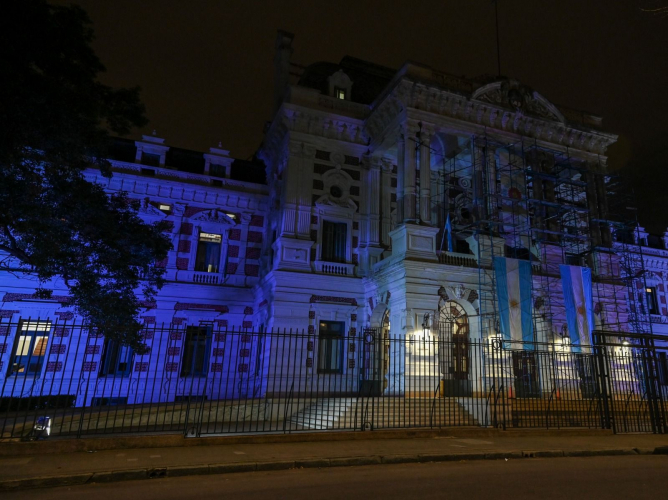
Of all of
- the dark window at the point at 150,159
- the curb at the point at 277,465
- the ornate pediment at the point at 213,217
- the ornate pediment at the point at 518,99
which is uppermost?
the ornate pediment at the point at 518,99

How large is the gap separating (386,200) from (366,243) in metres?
2.67

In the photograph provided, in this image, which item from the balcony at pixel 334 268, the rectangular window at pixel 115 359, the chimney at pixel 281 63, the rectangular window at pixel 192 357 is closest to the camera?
Answer: the rectangular window at pixel 115 359

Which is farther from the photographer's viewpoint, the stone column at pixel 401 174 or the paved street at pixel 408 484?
the stone column at pixel 401 174

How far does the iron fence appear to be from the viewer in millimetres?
12969

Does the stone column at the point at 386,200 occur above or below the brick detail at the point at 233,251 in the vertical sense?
above

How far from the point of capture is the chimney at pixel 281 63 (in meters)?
28.7

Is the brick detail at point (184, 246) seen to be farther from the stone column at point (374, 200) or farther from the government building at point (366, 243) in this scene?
the stone column at point (374, 200)

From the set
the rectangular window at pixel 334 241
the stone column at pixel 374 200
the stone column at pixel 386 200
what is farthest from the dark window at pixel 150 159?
the stone column at pixel 386 200

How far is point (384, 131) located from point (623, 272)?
17.9 meters

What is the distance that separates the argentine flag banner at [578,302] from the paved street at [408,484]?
12.8 metres

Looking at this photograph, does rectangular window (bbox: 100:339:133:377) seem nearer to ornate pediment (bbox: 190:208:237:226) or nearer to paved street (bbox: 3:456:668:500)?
ornate pediment (bbox: 190:208:237:226)

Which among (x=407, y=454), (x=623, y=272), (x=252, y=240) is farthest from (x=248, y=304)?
(x=623, y=272)

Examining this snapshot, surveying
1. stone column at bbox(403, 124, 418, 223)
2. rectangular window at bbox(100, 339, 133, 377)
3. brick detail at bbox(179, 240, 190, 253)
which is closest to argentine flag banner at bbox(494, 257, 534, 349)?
stone column at bbox(403, 124, 418, 223)

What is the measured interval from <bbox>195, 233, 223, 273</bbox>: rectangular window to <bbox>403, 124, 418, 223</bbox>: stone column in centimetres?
1054
